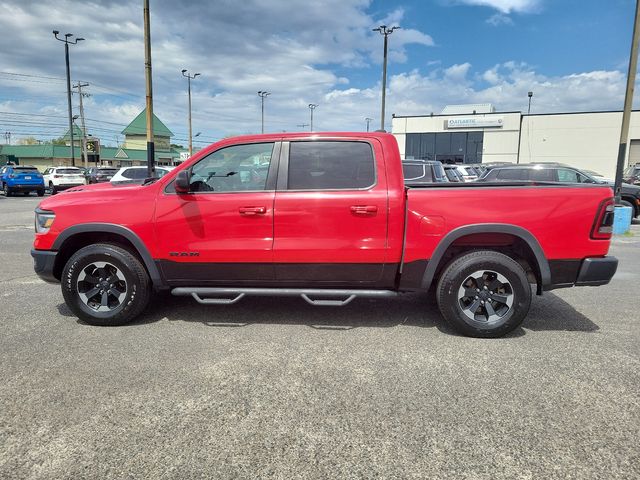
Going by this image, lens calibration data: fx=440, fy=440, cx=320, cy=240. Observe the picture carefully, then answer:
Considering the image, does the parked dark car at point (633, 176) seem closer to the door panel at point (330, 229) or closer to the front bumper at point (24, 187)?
the door panel at point (330, 229)

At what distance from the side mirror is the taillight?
12.3 feet

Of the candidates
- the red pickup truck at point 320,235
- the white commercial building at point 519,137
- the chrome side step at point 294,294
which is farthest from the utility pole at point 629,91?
the white commercial building at point 519,137

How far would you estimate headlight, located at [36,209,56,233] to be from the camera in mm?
4391

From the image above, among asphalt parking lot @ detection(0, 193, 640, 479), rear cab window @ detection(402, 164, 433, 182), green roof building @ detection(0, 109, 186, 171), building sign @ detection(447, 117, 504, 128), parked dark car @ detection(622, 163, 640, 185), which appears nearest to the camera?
asphalt parking lot @ detection(0, 193, 640, 479)

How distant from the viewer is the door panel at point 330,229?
4.07 metres

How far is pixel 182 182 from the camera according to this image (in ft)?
13.4

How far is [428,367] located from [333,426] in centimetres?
114

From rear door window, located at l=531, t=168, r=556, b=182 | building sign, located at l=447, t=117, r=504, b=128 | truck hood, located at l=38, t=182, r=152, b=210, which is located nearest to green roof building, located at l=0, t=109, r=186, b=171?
building sign, located at l=447, t=117, r=504, b=128

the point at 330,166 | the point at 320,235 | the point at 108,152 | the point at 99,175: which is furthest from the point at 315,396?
the point at 108,152

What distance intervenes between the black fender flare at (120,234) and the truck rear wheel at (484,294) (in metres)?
2.79

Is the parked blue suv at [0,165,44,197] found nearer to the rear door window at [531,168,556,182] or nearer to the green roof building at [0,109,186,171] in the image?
the rear door window at [531,168,556,182]

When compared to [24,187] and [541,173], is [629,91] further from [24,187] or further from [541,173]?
[24,187]

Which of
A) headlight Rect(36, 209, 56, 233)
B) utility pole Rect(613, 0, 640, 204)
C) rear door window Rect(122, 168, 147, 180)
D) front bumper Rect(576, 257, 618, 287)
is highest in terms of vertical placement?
utility pole Rect(613, 0, 640, 204)

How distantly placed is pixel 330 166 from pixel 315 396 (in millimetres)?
2156
